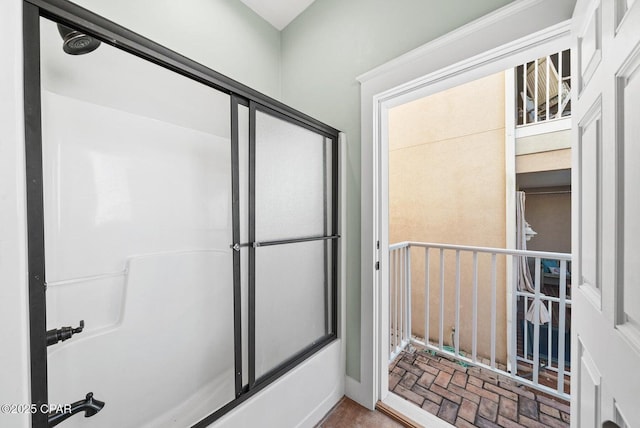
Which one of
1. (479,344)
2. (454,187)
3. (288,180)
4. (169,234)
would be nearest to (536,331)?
(479,344)

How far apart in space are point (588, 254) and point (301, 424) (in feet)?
5.04

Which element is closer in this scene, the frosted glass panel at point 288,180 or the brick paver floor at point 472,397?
the frosted glass panel at point 288,180

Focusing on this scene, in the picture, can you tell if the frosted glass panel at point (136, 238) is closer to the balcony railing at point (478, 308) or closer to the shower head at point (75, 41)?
the shower head at point (75, 41)

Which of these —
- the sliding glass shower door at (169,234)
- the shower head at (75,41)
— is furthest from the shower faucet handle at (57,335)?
the shower head at (75,41)

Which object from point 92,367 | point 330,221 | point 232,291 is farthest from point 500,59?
point 92,367

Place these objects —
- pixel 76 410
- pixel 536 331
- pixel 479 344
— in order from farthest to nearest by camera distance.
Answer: pixel 479 344
pixel 536 331
pixel 76 410

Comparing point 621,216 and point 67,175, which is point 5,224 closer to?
point 67,175

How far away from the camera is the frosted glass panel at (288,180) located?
4.17 feet

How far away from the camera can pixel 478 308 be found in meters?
2.62

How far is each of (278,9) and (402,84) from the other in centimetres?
129

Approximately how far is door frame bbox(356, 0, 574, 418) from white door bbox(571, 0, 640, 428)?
0.77ft

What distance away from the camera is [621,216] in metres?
0.54

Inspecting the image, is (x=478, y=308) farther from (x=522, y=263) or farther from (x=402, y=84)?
(x=402, y=84)

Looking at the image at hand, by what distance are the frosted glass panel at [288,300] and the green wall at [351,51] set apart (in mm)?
257
